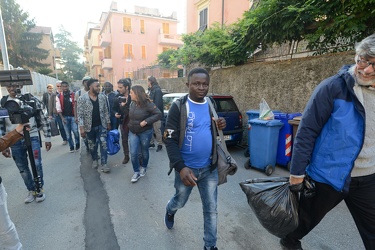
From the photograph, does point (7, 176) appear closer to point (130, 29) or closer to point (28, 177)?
point (28, 177)

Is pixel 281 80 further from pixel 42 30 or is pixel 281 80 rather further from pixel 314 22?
pixel 42 30

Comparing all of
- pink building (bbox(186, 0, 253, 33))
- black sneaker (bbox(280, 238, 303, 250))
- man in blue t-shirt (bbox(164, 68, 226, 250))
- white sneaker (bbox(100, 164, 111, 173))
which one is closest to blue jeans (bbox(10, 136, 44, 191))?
white sneaker (bbox(100, 164, 111, 173))

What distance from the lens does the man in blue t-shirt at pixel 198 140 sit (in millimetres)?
2094

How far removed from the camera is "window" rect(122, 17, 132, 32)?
26.4 meters

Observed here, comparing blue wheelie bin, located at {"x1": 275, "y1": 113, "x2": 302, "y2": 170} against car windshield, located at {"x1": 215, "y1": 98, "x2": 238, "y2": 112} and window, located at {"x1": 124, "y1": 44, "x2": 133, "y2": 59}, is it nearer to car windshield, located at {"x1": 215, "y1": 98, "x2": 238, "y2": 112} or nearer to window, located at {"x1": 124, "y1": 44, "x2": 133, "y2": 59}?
car windshield, located at {"x1": 215, "y1": 98, "x2": 238, "y2": 112}

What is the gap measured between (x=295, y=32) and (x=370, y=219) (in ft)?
15.9

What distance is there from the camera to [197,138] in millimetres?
2141

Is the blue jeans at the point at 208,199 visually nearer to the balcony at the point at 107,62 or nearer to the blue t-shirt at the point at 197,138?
the blue t-shirt at the point at 197,138

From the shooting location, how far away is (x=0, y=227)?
182 cm

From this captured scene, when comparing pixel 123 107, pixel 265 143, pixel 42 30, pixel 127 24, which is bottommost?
pixel 265 143

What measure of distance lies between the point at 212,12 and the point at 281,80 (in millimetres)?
8974

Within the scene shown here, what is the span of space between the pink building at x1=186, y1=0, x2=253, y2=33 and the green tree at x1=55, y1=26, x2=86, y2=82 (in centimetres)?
3975

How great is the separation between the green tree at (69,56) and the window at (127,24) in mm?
26045

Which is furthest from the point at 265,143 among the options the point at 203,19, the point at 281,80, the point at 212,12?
the point at 203,19
